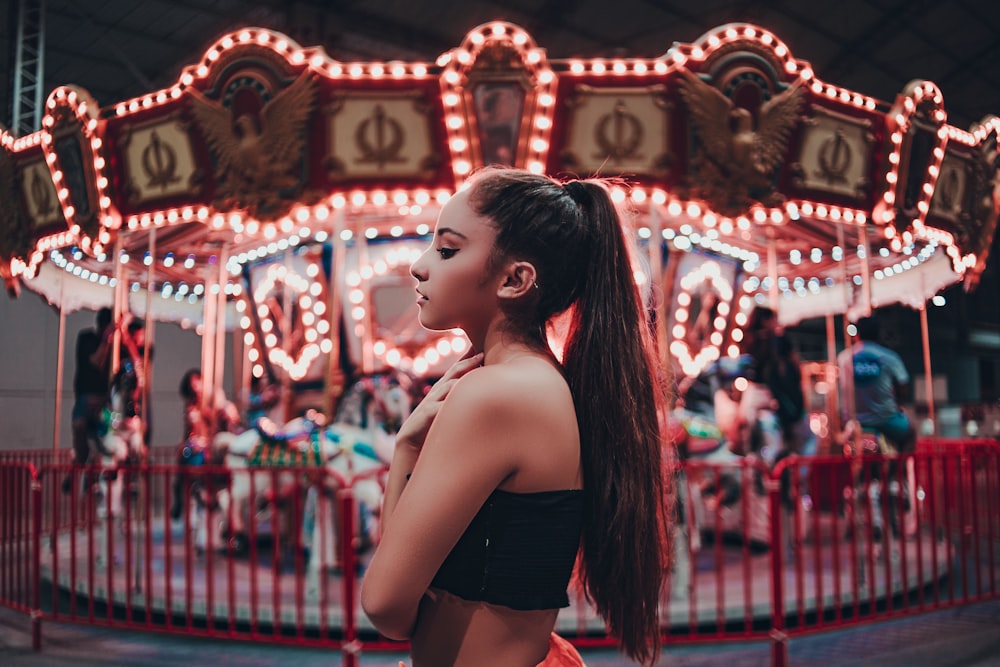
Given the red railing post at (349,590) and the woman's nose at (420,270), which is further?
the red railing post at (349,590)

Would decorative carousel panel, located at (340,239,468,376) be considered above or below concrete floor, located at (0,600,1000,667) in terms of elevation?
above

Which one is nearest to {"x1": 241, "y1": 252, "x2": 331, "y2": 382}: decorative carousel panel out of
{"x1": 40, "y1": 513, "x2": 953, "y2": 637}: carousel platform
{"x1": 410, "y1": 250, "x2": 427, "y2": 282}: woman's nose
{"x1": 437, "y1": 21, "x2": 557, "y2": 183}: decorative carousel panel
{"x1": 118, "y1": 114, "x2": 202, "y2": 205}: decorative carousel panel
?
{"x1": 118, "y1": 114, "x2": 202, "y2": 205}: decorative carousel panel

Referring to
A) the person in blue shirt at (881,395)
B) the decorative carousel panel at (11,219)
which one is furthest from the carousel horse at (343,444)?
the person in blue shirt at (881,395)

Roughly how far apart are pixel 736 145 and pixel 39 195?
590cm

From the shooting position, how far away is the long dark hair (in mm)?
1174

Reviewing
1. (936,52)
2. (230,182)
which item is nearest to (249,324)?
(230,182)

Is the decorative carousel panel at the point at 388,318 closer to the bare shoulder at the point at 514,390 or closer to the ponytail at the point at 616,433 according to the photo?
the ponytail at the point at 616,433

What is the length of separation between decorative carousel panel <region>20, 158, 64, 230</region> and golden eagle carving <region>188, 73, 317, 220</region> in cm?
194

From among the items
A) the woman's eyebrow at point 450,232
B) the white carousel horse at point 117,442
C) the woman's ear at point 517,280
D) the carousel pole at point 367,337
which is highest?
the carousel pole at point 367,337

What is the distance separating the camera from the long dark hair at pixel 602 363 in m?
1.17

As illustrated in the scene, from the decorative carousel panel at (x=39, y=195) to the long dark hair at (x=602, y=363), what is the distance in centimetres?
680

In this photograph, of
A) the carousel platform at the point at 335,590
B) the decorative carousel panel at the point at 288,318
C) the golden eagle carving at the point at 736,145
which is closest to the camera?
the carousel platform at the point at 335,590

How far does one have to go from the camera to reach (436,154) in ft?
18.6

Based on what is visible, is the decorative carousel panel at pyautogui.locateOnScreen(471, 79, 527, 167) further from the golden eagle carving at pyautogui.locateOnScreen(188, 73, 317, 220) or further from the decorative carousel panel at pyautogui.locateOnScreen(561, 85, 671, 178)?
the golden eagle carving at pyautogui.locateOnScreen(188, 73, 317, 220)
